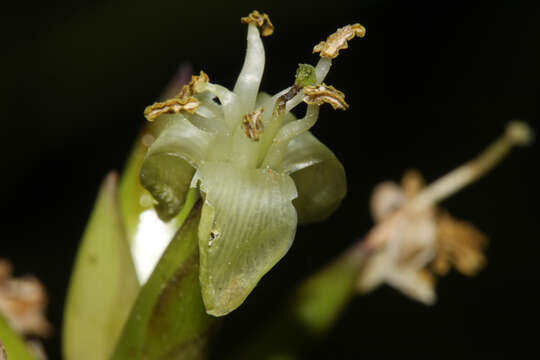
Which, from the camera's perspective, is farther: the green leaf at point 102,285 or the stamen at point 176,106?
the green leaf at point 102,285

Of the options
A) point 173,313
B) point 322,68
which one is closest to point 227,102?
point 322,68

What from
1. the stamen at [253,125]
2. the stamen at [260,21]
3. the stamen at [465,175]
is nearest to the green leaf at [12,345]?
the stamen at [253,125]

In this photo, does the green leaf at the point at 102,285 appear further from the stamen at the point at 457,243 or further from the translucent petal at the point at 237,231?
the stamen at the point at 457,243

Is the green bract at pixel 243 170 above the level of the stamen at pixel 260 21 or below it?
below

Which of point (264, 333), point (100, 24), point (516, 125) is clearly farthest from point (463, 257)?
point (100, 24)

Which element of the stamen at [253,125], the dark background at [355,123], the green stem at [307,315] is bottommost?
the dark background at [355,123]

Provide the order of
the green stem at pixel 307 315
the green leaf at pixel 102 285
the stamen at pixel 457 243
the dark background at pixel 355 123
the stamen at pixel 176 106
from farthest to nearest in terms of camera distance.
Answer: the dark background at pixel 355 123
the stamen at pixel 457 243
the green stem at pixel 307 315
the green leaf at pixel 102 285
the stamen at pixel 176 106

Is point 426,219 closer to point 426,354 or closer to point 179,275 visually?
point 179,275

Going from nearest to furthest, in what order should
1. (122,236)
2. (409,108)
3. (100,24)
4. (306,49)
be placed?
(122,236) → (100,24) → (306,49) → (409,108)

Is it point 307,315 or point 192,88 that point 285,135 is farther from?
point 307,315
